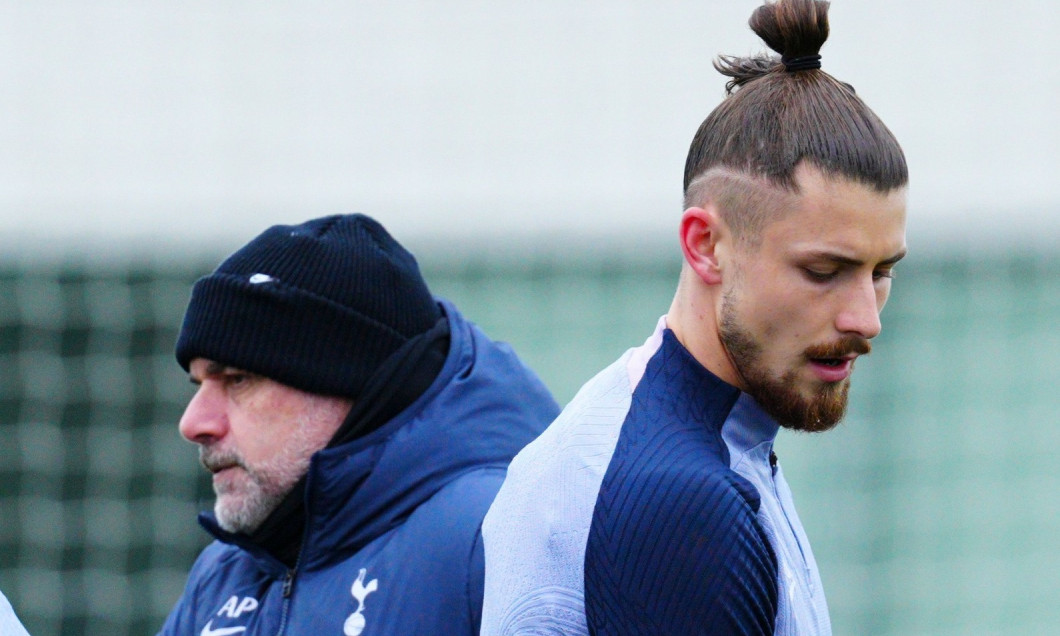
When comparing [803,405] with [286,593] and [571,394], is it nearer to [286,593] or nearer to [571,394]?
[286,593]

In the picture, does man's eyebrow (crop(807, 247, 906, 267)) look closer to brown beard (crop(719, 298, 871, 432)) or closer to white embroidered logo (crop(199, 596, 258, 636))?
brown beard (crop(719, 298, 871, 432))

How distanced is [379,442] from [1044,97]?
521 cm

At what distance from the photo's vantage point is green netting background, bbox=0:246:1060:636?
587 centimetres

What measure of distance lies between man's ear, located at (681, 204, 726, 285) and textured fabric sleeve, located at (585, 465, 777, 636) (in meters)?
0.31

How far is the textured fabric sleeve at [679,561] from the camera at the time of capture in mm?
1905

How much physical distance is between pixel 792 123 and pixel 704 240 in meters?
0.21

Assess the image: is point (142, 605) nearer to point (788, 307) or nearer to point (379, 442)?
point (379, 442)

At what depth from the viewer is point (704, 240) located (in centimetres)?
217

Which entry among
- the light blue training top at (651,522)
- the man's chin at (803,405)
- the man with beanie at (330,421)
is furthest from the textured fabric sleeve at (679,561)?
the man with beanie at (330,421)

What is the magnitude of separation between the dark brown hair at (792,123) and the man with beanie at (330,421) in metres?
0.90

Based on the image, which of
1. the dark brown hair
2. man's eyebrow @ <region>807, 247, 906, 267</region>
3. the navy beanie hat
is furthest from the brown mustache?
the navy beanie hat

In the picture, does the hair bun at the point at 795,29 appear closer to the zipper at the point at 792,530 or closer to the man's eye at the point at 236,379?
the zipper at the point at 792,530

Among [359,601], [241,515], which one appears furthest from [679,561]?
[241,515]

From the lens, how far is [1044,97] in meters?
7.16
